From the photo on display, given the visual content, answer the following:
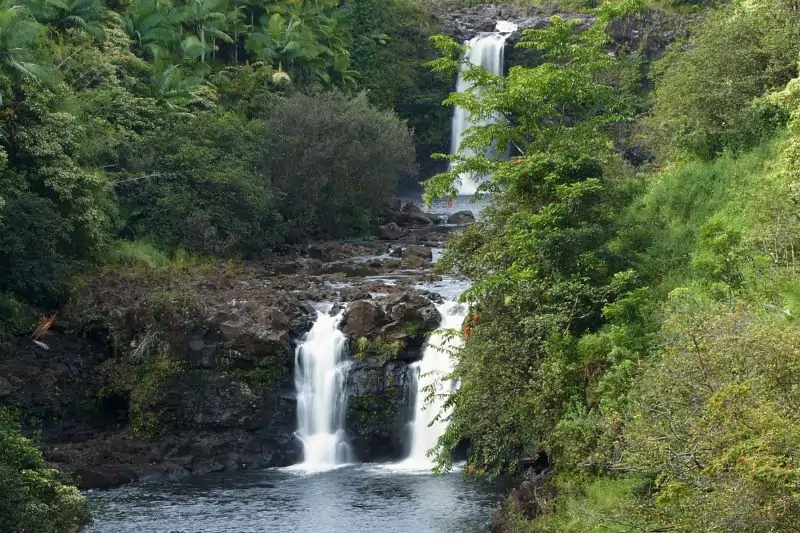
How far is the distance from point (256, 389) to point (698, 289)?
47.2 ft

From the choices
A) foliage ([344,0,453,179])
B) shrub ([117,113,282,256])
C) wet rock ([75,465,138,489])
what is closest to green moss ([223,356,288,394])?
wet rock ([75,465,138,489])

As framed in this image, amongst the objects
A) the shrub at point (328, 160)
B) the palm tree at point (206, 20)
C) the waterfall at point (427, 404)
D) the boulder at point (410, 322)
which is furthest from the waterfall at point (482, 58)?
the waterfall at point (427, 404)

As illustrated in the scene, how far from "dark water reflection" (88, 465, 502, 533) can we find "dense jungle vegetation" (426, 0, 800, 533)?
133 centimetres

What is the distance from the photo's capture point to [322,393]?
3391 cm

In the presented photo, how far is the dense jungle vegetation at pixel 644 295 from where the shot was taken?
48.3 ft

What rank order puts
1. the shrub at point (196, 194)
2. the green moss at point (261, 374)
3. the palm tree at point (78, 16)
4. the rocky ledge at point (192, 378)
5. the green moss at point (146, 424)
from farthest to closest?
the palm tree at point (78, 16) < the shrub at point (196, 194) < the green moss at point (261, 374) < the green moss at point (146, 424) < the rocky ledge at point (192, 378)

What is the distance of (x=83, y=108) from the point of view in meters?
42.7

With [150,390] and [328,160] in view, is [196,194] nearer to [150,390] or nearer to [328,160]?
[328,160]

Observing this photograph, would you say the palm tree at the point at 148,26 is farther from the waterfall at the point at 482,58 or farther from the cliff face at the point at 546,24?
the cliff face at the point at 546,24

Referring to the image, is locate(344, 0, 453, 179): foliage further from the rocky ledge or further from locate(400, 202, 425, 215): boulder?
the rocky ledge

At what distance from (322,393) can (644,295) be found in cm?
1272

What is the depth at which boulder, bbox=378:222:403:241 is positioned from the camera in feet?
166

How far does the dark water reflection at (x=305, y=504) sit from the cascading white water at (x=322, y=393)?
1455 mm

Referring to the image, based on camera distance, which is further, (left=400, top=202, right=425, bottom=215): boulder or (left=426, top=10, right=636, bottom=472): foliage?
(left=400, top=202, right=425, bottom=215): boulder
